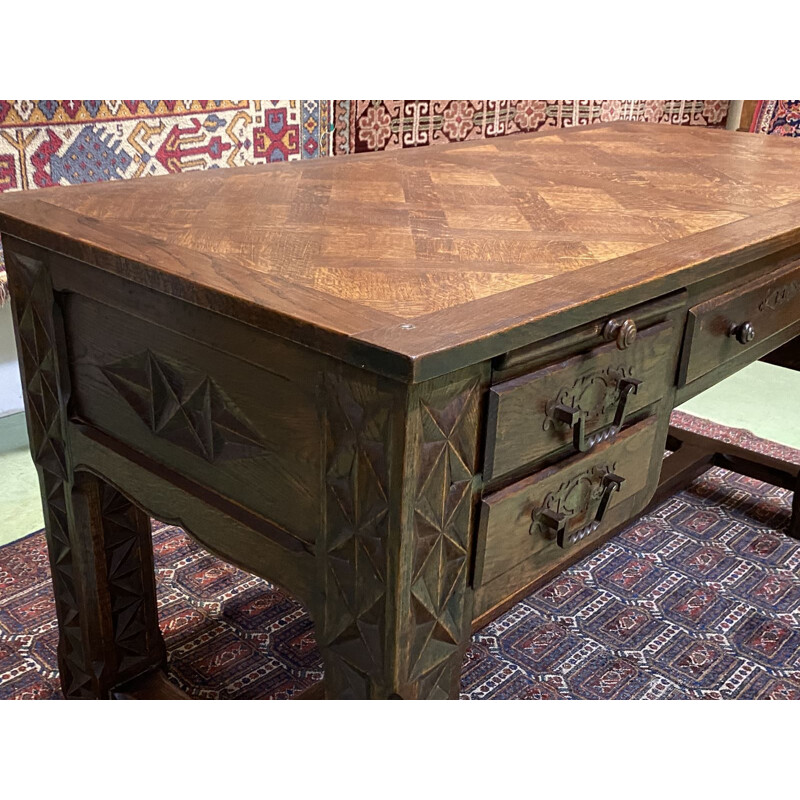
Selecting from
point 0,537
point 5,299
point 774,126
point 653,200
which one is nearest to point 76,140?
point 5,299

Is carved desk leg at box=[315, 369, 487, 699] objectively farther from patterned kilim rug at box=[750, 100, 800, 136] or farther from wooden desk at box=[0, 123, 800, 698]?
patterned kilim rug at box=[750, 100, 800, 136]

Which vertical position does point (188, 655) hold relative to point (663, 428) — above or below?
below

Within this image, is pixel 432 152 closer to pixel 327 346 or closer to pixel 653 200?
pixel 653 200

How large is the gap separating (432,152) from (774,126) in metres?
3.47

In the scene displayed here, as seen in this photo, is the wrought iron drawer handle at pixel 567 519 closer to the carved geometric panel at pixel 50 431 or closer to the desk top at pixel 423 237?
the desk top at pixel 423 237

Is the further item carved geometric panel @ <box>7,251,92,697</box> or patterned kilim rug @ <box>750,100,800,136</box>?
patterned kilim rug @ <box>750,100,800,136</box>

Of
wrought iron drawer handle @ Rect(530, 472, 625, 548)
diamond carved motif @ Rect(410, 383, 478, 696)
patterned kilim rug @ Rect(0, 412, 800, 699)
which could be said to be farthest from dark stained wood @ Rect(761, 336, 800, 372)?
diamond carved motif @ Rect(410, 383, 478, 696)

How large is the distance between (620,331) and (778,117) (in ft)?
13.9

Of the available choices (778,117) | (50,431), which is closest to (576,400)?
(50,431)

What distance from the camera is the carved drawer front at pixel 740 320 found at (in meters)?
1.49

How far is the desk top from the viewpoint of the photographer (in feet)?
3.56

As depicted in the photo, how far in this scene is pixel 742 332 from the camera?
162 centimetres

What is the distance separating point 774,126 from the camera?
493 centimetres

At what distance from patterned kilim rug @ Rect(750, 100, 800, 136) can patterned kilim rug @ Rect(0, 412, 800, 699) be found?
2.97 meters
